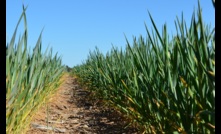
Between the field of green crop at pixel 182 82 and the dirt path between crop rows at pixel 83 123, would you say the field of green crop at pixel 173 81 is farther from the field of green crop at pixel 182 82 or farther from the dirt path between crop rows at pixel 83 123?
the dirt path between crop rows at pixel 83 123

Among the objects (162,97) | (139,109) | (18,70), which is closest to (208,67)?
(162,97)

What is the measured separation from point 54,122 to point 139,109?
1.69 metres

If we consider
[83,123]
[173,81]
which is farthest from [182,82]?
[83,123]

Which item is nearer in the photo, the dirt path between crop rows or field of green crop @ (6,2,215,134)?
field of green crop @ (6,2,215,134)

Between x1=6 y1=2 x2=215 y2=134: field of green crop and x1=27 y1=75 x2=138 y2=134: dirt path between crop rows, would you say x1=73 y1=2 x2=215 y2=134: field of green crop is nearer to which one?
x1=6 y1=2 x2=215 y2=134: field of green crop

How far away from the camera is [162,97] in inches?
66.0

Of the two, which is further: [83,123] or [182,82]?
[83,123]

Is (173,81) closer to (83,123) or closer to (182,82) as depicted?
(182,82)

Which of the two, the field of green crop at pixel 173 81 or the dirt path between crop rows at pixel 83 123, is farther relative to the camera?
the dirt path between crop rows at pixel 83 123

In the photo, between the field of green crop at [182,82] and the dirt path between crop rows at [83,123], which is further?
the dirt path between crop rows at [83,123]

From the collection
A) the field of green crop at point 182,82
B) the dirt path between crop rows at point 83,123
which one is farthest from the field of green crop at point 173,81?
the dirt path between crop rows at point 83,123

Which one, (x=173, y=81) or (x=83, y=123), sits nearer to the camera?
(x=173, y=81)

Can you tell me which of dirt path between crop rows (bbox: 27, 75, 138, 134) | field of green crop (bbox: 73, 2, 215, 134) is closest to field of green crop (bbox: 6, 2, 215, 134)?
field of green crop (bbox: 73, 2, 215, 134)
